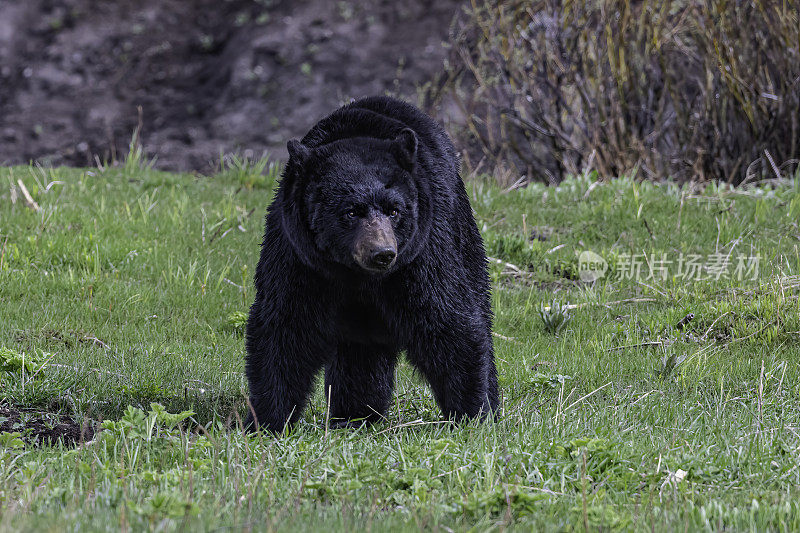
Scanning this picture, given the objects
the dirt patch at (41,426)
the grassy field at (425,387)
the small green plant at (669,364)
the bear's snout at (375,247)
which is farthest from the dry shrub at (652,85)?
the dirt patch at (41,426)

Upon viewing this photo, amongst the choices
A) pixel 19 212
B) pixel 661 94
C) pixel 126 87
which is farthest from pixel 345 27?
pixel 19 212

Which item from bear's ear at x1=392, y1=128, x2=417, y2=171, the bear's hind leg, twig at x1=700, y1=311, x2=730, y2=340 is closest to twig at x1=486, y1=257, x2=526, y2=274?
twig at x1=700, y1=311, x2=730, y2=340

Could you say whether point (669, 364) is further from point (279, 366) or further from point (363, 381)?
point (279, 366)

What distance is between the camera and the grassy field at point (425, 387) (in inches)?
113

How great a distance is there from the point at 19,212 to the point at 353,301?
4.27 metres

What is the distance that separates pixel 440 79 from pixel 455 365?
362 inches

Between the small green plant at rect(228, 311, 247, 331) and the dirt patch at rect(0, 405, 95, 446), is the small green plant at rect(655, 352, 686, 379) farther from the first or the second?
the dirt patch at rect(0, 405, 95, 446)

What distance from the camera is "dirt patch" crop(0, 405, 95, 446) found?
12.8 ft

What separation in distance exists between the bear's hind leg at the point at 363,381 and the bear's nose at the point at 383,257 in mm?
1161

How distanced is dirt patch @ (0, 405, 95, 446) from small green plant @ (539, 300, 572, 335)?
9.39ft

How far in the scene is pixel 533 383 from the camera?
4.75m

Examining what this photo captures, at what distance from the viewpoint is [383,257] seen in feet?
11.3

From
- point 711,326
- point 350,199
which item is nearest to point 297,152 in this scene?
point 350,199

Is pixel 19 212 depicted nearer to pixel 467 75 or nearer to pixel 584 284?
pixel 584 284
